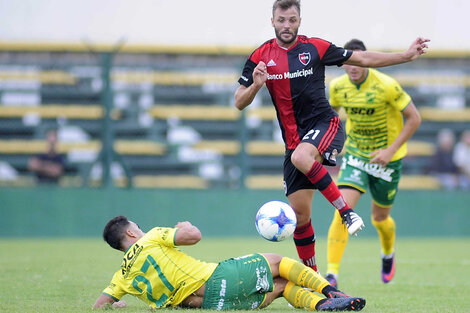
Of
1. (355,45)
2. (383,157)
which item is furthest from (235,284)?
(355,45)

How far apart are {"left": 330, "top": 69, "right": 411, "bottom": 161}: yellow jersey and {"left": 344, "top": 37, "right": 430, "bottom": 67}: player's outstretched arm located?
1783 millimetres

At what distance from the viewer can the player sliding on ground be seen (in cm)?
615

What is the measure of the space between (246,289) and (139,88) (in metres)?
11.3

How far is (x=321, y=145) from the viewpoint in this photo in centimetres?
709

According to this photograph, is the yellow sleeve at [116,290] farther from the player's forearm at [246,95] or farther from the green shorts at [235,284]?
the player's forearm at [246,95]

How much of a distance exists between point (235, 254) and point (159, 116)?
5.56 meters

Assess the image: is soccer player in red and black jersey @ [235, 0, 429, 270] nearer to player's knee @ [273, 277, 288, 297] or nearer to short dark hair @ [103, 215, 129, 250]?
player's knee @ [273, 277, 288, 297]

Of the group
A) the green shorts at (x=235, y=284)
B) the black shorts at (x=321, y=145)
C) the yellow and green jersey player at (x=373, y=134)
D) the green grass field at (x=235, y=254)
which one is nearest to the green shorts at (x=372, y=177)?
the yellow and green jersey player at (x=373, y=134)

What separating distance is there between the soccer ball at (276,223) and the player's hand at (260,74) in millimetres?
1098

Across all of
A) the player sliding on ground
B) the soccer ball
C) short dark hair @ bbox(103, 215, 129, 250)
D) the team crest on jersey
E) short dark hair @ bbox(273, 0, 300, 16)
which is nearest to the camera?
the player sliding on ground

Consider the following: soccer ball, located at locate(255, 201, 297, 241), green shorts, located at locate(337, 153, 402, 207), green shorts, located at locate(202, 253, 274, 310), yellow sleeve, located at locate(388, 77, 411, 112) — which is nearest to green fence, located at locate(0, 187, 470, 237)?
green shorts, located at locate(337, 153, 402, 207)

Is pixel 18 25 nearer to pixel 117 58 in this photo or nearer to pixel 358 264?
pixel 117 58

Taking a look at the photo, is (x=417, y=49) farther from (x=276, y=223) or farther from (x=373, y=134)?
(x=373, y=134)

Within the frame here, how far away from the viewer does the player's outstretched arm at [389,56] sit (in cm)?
690
